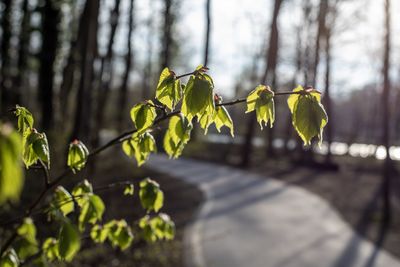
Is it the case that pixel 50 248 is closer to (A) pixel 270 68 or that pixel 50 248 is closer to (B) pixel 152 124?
(B) pixel 152 124

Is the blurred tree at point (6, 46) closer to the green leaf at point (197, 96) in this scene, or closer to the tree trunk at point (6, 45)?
the tree trunk at point (6, 45)

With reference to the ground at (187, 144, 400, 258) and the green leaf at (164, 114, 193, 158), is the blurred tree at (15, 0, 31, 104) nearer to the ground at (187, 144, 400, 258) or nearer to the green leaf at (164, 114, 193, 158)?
the ground at (187, 144, 400, 258)

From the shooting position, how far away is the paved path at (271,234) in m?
7.09

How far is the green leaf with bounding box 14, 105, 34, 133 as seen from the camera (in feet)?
5.97

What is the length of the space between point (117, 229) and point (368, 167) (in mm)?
22503

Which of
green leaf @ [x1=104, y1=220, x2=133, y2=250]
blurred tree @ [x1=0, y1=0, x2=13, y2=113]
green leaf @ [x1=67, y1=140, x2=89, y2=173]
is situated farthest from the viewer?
blurred tree @ [x1=0, y1=0, x2=13, y2=113]

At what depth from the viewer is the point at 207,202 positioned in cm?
1158

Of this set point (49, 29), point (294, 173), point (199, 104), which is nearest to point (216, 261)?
point (199, 104)

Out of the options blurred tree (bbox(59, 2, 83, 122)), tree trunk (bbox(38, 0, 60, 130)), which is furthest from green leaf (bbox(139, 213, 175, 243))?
tree trunk (bbox(38, 0, 60, 130))

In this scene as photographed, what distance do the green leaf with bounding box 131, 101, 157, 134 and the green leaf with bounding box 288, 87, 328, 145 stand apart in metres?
0.54

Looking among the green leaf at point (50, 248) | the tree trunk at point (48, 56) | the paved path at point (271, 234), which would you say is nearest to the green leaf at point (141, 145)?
the green leaf at point (50, 248)

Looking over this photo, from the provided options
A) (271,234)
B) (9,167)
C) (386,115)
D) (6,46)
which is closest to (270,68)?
(386,115)

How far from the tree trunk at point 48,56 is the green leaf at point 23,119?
14.2m

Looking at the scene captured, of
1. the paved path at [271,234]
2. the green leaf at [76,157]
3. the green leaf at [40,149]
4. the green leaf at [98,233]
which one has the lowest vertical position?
the paved path at [271,234]
